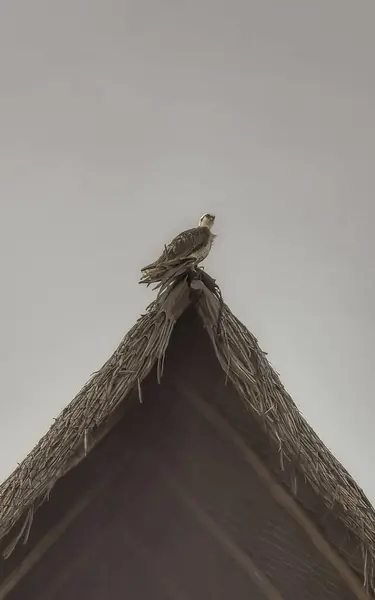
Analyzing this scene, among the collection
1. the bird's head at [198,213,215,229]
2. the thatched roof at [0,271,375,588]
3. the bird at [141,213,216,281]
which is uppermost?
the bird's head at [198,213,215,229]

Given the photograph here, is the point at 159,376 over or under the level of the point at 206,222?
under

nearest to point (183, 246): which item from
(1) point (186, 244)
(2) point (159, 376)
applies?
(1) point (186, 244)

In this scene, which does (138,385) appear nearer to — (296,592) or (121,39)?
(296,592)

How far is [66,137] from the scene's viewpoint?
4.32 feet

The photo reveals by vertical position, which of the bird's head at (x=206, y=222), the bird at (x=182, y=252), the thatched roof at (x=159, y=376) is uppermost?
the bird's head at (x=206, y=222)

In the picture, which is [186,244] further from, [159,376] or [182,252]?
[159,376]

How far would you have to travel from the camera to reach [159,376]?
603 mm

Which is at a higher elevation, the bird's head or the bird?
the bird's head

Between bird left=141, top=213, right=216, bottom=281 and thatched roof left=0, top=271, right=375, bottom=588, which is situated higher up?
bird left=141, top=213, right=216, bottom=281

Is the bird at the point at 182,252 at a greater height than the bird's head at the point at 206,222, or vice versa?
the bird's head at the point at 206,222

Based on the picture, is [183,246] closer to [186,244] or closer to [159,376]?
[186,244]

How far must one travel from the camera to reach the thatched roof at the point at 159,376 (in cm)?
57

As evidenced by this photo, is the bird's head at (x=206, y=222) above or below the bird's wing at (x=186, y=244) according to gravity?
above

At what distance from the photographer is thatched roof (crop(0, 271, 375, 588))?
57 centimetres
